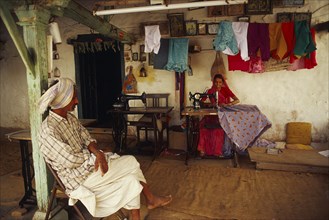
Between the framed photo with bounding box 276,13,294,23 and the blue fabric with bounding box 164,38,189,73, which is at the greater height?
the framed photo with bounding box 276,13,294,23

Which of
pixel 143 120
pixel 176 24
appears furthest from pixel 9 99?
pixel 176 24

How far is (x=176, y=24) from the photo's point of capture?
5680mm

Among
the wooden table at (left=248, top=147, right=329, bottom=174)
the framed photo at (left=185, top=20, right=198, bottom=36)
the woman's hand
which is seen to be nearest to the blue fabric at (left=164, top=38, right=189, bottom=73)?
the framed photo at (left=185, top=20, right=198, bottom=36)

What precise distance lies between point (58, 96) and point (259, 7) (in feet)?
15.0

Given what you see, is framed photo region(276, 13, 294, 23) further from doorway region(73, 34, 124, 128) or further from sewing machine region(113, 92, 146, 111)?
doorway region(73, 34, 124, 128)

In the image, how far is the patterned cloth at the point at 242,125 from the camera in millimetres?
4391

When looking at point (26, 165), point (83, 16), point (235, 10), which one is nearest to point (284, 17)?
point (235, 10)

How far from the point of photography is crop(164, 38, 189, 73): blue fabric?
5109 mm

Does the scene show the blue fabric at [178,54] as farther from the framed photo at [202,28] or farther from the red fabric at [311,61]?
the red fabric at [311,61]

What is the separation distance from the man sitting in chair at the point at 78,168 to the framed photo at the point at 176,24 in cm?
369

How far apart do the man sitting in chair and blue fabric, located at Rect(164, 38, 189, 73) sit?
288cm

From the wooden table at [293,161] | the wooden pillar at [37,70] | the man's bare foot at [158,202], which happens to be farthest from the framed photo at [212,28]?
the man's bare foot at [158,202]

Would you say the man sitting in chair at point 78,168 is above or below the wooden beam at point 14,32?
below

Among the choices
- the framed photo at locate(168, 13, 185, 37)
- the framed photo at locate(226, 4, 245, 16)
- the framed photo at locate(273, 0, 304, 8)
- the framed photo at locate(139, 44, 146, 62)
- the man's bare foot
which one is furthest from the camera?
the framed photo at locate(139, 44, 146, 62)
